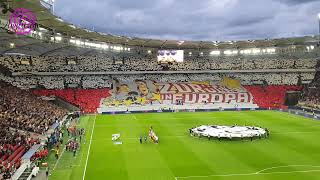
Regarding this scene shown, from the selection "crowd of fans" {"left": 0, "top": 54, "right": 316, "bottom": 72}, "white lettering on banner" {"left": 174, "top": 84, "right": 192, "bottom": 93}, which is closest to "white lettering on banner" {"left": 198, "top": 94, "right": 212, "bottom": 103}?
"white lettering on banner" {"left": 174, "top": 84, "right": 192, "bottom": 93}

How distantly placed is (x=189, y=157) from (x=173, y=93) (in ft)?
155

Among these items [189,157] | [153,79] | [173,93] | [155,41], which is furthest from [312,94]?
[189,157]

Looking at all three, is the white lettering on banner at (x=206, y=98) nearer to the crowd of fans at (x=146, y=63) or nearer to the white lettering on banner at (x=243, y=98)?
the white lettering on banner at (x=243, y=98)

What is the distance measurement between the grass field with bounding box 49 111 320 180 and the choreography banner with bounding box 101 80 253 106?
25.2 metres

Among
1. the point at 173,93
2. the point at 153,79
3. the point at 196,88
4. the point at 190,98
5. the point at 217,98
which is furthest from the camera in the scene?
the point at 153,79

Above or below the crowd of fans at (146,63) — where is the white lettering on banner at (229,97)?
below

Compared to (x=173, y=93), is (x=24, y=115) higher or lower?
lower

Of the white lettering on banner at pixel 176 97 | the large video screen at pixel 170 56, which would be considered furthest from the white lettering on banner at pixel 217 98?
the large video screen at pixel 170 56

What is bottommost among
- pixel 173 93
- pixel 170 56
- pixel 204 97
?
pixel 204 97

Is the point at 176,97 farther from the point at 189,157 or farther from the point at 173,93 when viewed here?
the point at 189,157

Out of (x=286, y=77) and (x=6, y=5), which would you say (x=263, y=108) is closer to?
(x=286, y=77)

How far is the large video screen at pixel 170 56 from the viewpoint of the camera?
3182 inches

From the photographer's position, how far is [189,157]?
33.3m

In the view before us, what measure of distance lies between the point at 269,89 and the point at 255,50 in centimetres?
1341
